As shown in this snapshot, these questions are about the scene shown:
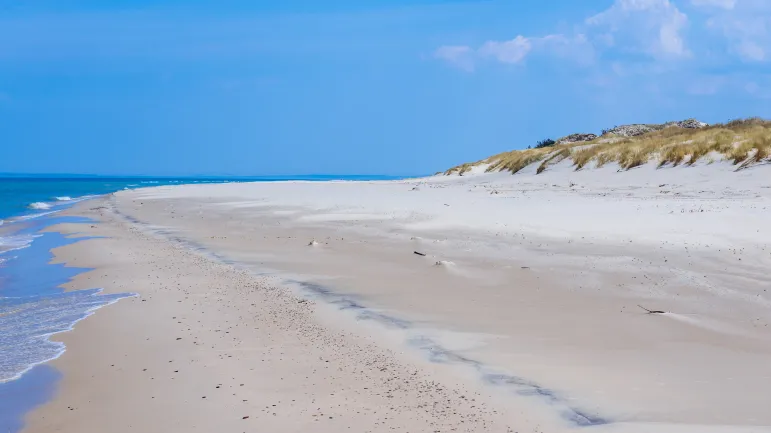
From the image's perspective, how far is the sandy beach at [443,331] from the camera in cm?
388

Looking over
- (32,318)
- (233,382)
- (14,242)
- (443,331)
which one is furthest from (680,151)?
(233,382)

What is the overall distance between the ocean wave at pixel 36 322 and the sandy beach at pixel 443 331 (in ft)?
0.74

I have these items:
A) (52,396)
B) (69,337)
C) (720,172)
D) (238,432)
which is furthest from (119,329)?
(720,172)

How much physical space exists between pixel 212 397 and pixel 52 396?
1.13 meters

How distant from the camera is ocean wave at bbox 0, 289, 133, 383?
520 centimetres

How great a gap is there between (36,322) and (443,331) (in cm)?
413

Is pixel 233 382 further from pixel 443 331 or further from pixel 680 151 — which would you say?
pixel 680 151

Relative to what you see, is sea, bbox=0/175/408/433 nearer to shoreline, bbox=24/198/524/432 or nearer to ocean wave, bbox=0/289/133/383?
ocean wave, bbox=0/289/133/383

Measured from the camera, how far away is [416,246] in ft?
34.6

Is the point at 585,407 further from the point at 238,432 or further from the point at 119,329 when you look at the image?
the point at 119,329

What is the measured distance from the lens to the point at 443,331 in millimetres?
5672

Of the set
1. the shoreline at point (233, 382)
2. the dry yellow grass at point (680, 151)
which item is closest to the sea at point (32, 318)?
the shoreline at point (233, 382)

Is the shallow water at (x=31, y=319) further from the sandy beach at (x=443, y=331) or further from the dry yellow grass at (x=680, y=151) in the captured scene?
the dry yellow grass at (x=680, y=151)

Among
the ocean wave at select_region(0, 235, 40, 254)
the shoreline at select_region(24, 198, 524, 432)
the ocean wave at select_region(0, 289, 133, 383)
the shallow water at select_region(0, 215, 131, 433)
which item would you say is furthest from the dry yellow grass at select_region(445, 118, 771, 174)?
the ocean wave at select_region(0, 235, 40, 254)
